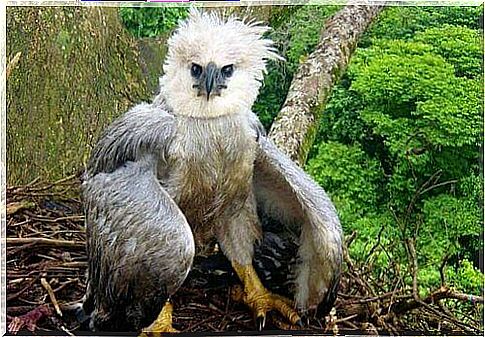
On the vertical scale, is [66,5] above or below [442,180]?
above

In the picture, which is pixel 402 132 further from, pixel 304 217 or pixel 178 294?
pixel 178 294

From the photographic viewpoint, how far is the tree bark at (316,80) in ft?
3.17

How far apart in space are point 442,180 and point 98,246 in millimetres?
432

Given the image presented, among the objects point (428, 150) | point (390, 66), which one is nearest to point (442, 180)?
point (428, 150)

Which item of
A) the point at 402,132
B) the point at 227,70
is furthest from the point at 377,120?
the point at 227,70

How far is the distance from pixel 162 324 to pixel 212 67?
0.31 meters

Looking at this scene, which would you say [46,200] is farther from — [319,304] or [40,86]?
[319,304]

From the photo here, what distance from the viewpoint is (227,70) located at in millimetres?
815

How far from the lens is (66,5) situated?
945 mm

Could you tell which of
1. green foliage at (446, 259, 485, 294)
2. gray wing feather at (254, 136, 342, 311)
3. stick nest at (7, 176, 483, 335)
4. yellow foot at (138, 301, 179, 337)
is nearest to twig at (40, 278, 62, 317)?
stick nest at (7, 176, 483, 335)

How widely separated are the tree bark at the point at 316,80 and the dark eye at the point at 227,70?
0.52 feet

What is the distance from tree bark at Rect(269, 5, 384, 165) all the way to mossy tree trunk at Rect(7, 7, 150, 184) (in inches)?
7.3

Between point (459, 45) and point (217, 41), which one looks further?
point (459, 45)

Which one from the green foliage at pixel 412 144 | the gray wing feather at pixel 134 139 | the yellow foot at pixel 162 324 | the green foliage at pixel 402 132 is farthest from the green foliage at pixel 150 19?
the yellow foot at pixel 162 324
